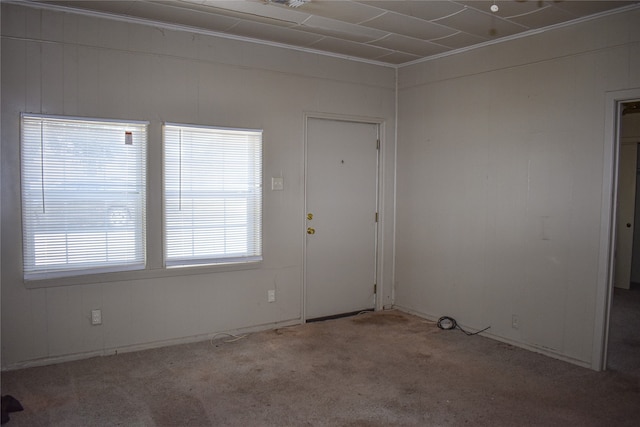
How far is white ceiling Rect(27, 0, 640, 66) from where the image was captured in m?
3.55

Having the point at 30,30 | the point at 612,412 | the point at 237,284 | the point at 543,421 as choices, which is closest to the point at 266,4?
the point at 30,30

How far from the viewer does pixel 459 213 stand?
15.7ft

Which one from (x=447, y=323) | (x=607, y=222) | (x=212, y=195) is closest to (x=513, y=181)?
(x=607, y=222)

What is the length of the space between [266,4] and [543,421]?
3.40 meters

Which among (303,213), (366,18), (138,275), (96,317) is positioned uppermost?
(366,18)

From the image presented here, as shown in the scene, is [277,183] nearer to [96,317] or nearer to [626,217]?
[96,317]

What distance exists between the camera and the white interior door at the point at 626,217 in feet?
21.8

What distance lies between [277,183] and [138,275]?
152 centimetres

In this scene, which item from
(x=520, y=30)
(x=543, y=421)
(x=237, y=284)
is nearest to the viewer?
(x=543, y=421)

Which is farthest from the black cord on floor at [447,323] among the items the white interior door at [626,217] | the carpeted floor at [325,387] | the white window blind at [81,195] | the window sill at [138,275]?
the white interior door at [626,217]

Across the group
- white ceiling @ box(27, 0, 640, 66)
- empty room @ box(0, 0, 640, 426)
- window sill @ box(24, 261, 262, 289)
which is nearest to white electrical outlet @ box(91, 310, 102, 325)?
empty room @ box(0, 0, 640, 426)

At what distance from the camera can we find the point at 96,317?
3.88 m

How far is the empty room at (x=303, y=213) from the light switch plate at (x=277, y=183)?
0.02m

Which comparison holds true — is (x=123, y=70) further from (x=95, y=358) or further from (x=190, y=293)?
(x=95, y=358)
